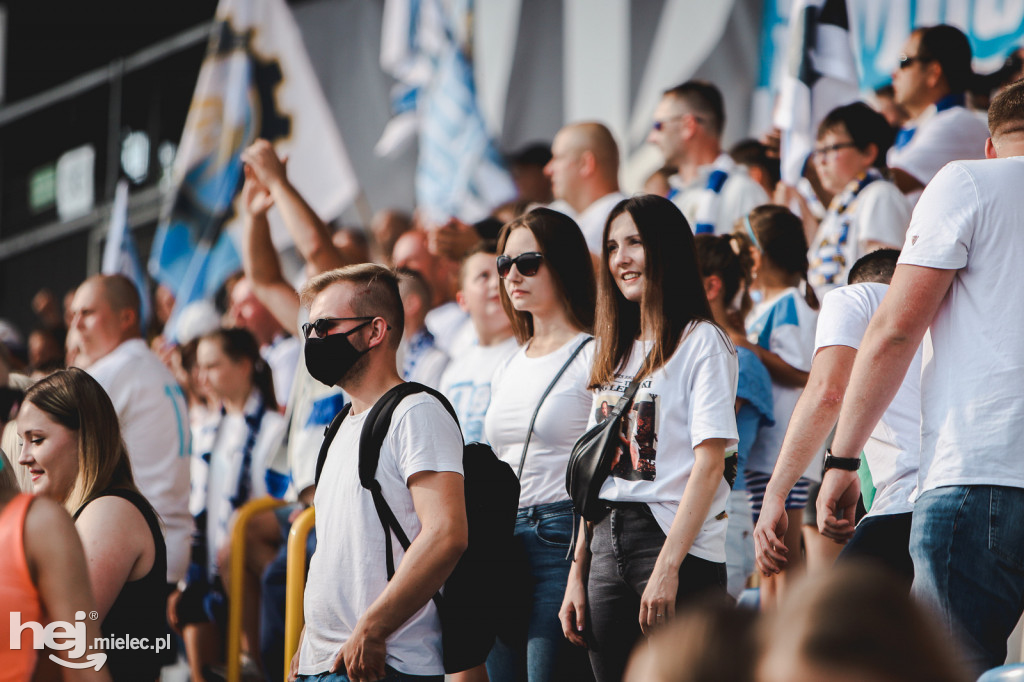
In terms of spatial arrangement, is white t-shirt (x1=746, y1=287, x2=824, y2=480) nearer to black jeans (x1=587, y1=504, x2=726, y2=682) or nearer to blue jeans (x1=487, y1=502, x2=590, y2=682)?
blue jeans (x1=487, y1=502, x2=590, y2=682)

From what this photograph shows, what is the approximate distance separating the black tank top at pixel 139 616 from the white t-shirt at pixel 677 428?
146cm

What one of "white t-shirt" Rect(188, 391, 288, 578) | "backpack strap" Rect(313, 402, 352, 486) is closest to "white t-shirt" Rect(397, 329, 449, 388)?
"white t-shirt" Rect(188, 391, 288, 578)

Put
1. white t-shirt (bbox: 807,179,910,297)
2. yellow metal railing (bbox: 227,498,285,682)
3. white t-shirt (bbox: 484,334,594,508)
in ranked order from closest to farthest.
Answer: white t-shirt (bbox: 484,334,594,508) → white t-shirt (bbox: 807,179,910,297) → yellow metal railing (bbox: 227,498,285,682)

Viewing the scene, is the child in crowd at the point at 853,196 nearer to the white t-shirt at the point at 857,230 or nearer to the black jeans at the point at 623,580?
the white t-shirt at the point at 857,230

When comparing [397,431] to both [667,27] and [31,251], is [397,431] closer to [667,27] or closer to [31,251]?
[667,27]

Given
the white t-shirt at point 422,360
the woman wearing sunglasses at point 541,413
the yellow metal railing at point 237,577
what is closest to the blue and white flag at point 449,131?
the white t-shirt at point 422,360

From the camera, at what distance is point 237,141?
29.5 feet

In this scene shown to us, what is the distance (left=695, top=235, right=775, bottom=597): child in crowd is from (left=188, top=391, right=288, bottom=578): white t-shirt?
2.82 m

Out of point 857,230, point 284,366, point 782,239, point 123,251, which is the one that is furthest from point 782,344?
point 123,251

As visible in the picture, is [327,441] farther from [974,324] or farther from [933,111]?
[933,111]

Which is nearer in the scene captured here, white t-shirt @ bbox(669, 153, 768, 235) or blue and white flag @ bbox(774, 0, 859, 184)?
white t-shirt @ bbox(669, 153, 768, 235)

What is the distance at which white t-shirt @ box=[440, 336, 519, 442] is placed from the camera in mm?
4684

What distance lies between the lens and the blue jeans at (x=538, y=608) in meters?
3.72

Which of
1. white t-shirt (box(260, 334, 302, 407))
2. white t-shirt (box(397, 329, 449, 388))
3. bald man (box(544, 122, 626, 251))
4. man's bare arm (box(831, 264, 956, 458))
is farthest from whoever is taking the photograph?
white t-shirt (box(260, 334, 302, 407))
